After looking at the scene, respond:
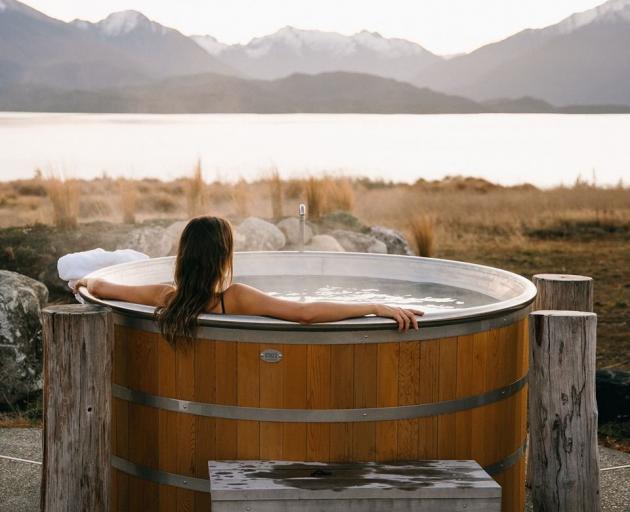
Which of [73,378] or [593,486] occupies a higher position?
[73,378]

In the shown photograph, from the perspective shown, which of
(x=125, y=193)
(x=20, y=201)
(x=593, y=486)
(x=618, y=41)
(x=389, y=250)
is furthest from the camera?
(x=618, y=41)

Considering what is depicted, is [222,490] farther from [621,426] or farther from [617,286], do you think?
[617,286]

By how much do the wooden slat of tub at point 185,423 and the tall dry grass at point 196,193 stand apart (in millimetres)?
6449

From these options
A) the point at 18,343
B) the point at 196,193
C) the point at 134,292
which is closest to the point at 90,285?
the point at 134,292

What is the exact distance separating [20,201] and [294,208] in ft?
14.8

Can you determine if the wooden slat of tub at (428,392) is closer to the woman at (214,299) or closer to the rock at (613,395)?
the woman at (214,299)

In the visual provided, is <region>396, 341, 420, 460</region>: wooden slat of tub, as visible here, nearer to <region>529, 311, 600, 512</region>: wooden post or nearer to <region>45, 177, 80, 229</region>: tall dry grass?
<region>529, 311, 600, 512</region>: wooden post

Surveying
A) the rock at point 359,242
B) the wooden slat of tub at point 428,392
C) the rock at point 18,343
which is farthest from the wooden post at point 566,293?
the rock at point 359,242

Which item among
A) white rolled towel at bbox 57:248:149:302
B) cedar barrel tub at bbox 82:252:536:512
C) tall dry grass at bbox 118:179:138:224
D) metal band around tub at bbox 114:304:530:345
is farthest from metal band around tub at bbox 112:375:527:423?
tall dry grass at bbox 118:179:138:224

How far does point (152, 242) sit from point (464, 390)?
18.7ft

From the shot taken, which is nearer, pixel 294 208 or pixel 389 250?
pixel 389 250

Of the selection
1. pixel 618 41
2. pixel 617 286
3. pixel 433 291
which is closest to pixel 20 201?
pixel 617 286

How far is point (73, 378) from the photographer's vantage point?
3277 mm

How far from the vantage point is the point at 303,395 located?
3.16 metres
